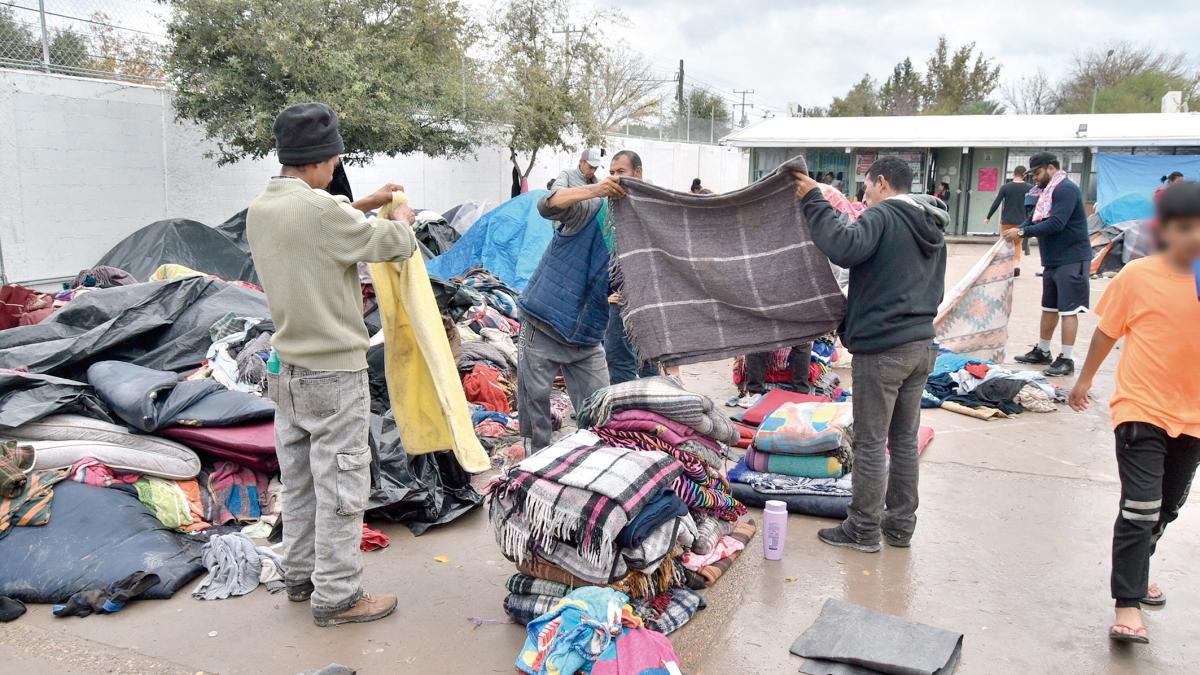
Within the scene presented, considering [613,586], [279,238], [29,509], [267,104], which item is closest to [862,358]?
[613,586]

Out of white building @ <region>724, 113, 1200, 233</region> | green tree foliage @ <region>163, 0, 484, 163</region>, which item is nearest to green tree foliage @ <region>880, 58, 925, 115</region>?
white building @ <region>724, 113, 1200, 233</region>

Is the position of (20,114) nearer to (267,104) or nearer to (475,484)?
(267,104)

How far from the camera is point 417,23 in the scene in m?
12.1

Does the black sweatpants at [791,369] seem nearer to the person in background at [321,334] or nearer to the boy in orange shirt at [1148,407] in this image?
the boy in orange shirt at [1148,407]

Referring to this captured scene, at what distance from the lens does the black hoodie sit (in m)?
3.94

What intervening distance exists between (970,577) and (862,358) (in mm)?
1141

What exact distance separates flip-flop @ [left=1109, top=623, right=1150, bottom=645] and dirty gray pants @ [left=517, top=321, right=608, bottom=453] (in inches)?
106

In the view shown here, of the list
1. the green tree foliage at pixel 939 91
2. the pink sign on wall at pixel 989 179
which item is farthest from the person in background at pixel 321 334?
the green tree foliage at pixel 939 91

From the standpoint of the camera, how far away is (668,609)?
354 cm

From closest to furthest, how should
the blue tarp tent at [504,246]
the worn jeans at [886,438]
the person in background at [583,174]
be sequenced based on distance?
the worn jeans at [886,438] → the person in background at [583,174] → the blue tarp tent at [504,246]

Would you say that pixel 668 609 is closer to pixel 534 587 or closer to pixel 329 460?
pixel 534 587

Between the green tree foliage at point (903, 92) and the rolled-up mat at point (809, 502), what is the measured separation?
48.5 metres

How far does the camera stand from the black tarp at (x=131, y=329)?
5.29m

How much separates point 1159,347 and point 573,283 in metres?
2.69
